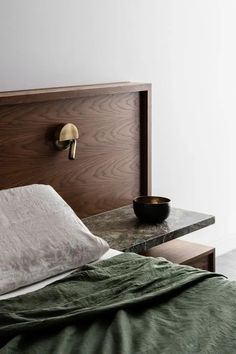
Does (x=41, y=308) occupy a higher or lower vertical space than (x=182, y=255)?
higher

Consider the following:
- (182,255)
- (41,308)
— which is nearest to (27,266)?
(41,308)

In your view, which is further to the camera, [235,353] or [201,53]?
[201,53]

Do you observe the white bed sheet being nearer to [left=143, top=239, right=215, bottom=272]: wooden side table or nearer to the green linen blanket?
the green linen blanket

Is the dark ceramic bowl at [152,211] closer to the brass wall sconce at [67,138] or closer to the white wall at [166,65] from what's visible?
the brass wall sconce at [67,138]

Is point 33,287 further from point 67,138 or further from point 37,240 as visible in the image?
point 67,138

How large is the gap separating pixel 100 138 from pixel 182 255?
2.07ft

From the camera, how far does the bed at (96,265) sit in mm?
1475

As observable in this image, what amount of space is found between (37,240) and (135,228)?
65 centimetres

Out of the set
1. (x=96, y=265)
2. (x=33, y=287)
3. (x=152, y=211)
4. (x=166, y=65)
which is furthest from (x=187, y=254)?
(x=166, y=65)

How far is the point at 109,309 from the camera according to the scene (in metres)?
1.57

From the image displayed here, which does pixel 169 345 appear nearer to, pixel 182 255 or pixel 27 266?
pixel 27 266

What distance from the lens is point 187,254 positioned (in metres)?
2.71

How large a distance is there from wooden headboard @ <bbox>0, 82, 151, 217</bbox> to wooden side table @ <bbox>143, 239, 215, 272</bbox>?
1.05ft

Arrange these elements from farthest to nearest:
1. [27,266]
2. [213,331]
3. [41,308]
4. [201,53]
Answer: [201,53], [27,266], [41,308], [213,331]
